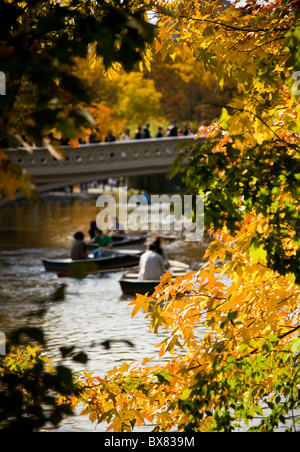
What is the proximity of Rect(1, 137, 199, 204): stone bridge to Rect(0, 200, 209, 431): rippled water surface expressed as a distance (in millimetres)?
2869

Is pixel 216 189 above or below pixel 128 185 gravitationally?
below

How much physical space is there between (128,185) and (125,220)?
73.7 feet

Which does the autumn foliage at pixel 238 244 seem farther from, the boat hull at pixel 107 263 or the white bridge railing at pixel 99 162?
the white bridge railing at pixel 99 162

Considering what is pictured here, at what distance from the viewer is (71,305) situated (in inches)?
750

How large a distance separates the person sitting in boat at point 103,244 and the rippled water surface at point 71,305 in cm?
65

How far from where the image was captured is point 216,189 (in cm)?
416

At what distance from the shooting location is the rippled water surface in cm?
1413

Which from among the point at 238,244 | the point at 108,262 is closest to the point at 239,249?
the point at 238,244

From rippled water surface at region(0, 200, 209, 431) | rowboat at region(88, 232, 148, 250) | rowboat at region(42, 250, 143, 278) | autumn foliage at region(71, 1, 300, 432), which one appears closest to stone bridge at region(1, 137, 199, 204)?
rowboat at region(88, 232, 148, 250)

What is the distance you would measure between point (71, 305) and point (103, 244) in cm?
565

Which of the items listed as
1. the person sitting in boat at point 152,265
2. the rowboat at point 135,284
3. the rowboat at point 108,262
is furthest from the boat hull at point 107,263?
the person sitting in boat at point 152,265

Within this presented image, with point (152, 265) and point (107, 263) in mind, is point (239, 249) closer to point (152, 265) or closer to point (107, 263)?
point (152, 265)

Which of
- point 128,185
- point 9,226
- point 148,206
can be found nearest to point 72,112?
point 9,226
